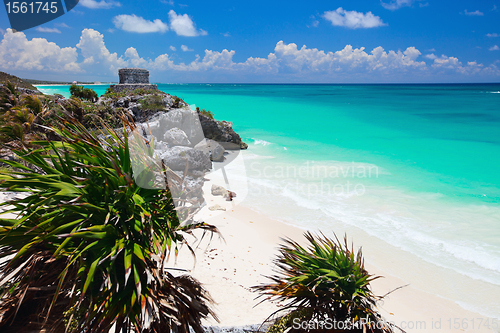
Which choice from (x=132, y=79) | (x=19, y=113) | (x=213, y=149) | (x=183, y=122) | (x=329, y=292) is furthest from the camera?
(x=132, y=79)

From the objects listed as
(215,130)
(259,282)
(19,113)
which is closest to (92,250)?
(259,282)

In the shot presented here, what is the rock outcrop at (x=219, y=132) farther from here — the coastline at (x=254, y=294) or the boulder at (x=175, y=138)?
the coastline at (x=254, y=294)

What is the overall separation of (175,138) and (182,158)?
12.1ft

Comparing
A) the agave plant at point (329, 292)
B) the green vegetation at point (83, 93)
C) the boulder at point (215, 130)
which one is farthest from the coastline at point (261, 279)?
the green vegetation at point (83, 93)

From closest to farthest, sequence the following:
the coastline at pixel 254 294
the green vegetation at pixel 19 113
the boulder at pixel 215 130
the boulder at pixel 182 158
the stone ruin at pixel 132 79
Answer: the coastline at pixel 254 294 < the green vegetation at pixel 19 113 < the boulder at pixel 182 158 < the boulder at pixel 215 130 < the stone ruin at pixel 132 79

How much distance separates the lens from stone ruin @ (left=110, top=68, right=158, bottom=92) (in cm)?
2902

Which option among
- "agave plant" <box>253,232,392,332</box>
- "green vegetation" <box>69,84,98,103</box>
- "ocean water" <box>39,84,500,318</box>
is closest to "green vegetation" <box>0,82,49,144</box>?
"ocean water" <box>39,84,500,318</box>

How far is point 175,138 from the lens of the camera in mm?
14688

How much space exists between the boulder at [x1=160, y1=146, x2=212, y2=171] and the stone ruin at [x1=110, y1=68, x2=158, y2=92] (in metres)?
19.0

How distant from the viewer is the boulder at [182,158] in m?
11.1

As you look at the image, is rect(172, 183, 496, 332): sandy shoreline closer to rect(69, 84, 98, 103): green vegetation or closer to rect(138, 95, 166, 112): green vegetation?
rect(138, 95, 166, 112): green vegetation

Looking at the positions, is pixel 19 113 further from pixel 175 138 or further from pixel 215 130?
pixel 215 130

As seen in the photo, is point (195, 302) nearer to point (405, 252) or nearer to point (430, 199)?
point (405, 252)

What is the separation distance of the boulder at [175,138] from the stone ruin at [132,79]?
16.8 meters
